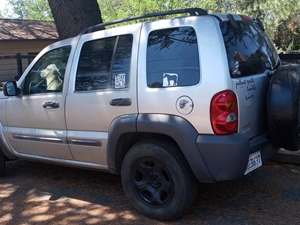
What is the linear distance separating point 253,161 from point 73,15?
14.1 ft

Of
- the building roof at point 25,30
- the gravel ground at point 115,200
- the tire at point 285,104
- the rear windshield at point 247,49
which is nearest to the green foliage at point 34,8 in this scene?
the building roof at point 25,30

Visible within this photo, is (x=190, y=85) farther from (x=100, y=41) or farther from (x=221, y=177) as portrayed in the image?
(x=100, y=41)

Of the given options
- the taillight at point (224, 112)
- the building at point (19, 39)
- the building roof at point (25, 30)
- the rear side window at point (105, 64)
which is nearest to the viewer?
the taillight at point (224, 112)

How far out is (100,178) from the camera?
6.20 meters

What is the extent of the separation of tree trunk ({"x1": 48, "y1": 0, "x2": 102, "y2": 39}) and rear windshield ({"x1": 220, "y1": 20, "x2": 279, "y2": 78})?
11.3 ft

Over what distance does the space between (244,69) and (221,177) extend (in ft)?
3.27

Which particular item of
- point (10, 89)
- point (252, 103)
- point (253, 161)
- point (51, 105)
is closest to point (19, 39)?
point (10, 89)

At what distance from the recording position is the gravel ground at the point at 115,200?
476 cm

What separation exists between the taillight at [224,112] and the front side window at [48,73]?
6.44ft

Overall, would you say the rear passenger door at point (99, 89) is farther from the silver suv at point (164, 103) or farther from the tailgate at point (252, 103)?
the tailgate at point (252, 103)

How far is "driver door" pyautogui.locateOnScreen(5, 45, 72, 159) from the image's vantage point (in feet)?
18.1

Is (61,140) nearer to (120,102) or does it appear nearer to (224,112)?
(120,102)

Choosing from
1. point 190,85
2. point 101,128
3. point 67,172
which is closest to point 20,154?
point 67,172

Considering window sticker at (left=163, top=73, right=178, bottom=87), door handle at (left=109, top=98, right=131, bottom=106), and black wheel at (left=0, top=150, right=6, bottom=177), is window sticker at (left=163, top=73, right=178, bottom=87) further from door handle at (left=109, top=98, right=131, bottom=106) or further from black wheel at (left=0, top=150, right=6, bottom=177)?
black wheel at (left=0, top=150, right=6, bottom=177)
